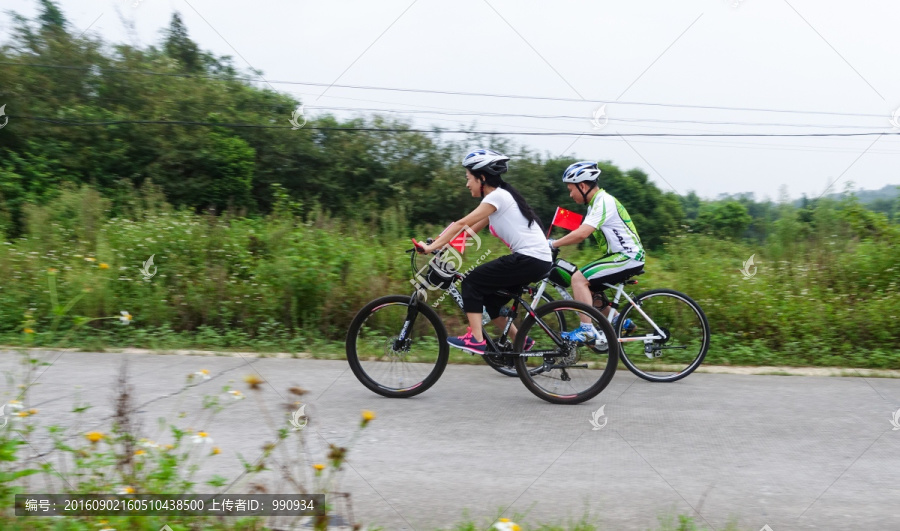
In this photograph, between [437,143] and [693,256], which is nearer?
[693,256]

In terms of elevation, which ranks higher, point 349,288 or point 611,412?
point 349,288

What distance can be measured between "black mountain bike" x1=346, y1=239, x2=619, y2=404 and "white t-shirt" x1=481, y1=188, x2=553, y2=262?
1.30ft

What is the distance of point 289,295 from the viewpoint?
30.1 ft

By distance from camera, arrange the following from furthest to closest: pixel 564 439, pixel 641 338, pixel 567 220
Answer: pixel 641 338 → pixel 567 220 → pixel 564 439

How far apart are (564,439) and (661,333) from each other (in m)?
2.33

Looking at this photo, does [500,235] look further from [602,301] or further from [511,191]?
[602,301]

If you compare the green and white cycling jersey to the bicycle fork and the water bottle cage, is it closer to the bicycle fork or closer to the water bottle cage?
the water bottle cage

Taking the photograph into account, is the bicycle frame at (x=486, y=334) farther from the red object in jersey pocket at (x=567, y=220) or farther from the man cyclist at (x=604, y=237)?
the red object in jersey pocket at (x=567, y=220)

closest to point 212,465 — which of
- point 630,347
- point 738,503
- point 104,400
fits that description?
point 104,400

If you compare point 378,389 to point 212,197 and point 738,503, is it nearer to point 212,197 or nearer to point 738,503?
point 738,503

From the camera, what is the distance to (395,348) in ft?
20.7

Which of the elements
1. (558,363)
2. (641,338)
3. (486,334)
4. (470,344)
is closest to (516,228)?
(486,334)

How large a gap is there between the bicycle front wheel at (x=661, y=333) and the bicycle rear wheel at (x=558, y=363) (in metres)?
0.96

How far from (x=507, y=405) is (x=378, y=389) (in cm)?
107
